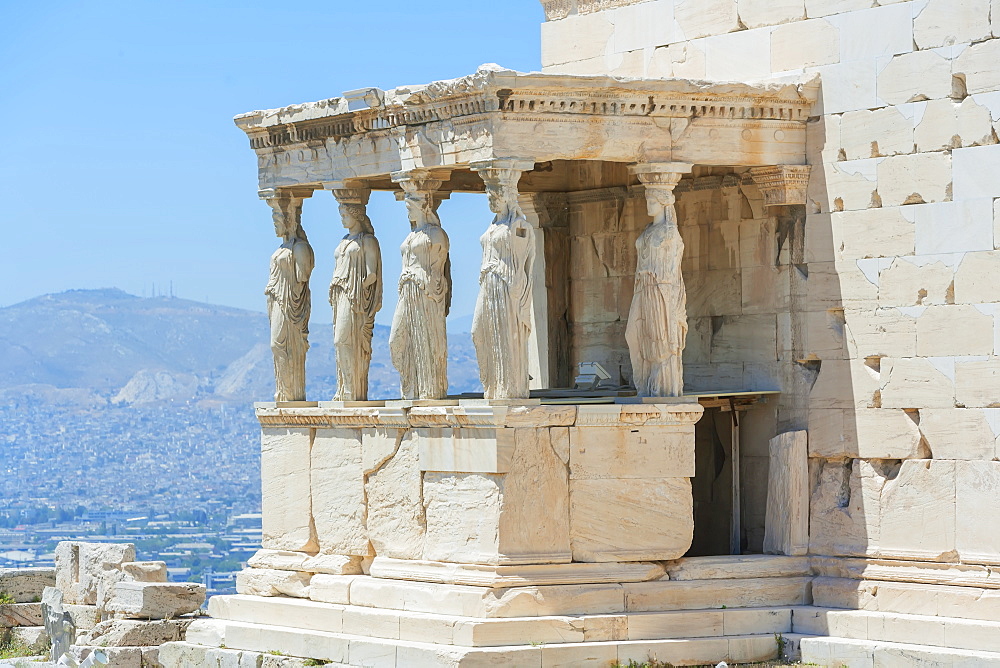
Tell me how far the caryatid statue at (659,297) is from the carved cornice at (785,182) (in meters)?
0.86

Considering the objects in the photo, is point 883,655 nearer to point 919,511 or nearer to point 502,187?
point 919,511

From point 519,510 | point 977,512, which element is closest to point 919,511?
point 977,512

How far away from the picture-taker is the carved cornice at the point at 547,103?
17281 mm

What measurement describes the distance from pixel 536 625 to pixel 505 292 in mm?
2542

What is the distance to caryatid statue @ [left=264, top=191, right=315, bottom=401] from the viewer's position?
65.1ft

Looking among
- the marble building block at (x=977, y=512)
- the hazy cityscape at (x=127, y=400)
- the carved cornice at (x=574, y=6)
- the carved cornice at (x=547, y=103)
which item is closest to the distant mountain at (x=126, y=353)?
the hazy cityscape at (x=127, y=400)

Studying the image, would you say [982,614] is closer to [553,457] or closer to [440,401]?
[553,457]

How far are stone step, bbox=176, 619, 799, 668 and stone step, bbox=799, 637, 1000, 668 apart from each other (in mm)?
230

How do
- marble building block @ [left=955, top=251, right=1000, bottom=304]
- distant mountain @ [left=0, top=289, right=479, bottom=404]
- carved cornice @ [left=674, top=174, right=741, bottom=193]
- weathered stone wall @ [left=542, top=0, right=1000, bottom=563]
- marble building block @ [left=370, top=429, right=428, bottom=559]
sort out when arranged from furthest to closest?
distant mountain @ [left=0, top=289, right=479, bottom=404]
carved cornice @ [left=674, top=174, right=741, bottom=193]
marble building block @ [left=370, top=429, right=428, bottom=559]
weathered stone wall @ [left=542, top=0, right=1000, bottom=563]
marble building block @ [left=955, top=251, right=1000, bottom=304]

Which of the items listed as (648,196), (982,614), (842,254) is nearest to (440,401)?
(648,196)

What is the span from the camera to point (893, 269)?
17.7 metres

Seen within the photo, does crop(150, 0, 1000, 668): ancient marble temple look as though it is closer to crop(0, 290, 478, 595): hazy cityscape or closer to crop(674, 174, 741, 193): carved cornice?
crop(674, 174, 741, 193): carved cornice

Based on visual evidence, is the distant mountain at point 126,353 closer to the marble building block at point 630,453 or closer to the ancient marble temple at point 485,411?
the ancient marble temple at point 485,411

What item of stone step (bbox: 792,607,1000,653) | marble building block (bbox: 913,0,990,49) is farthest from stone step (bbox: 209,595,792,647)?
marble building block (bbox: 913,0,990,49)
